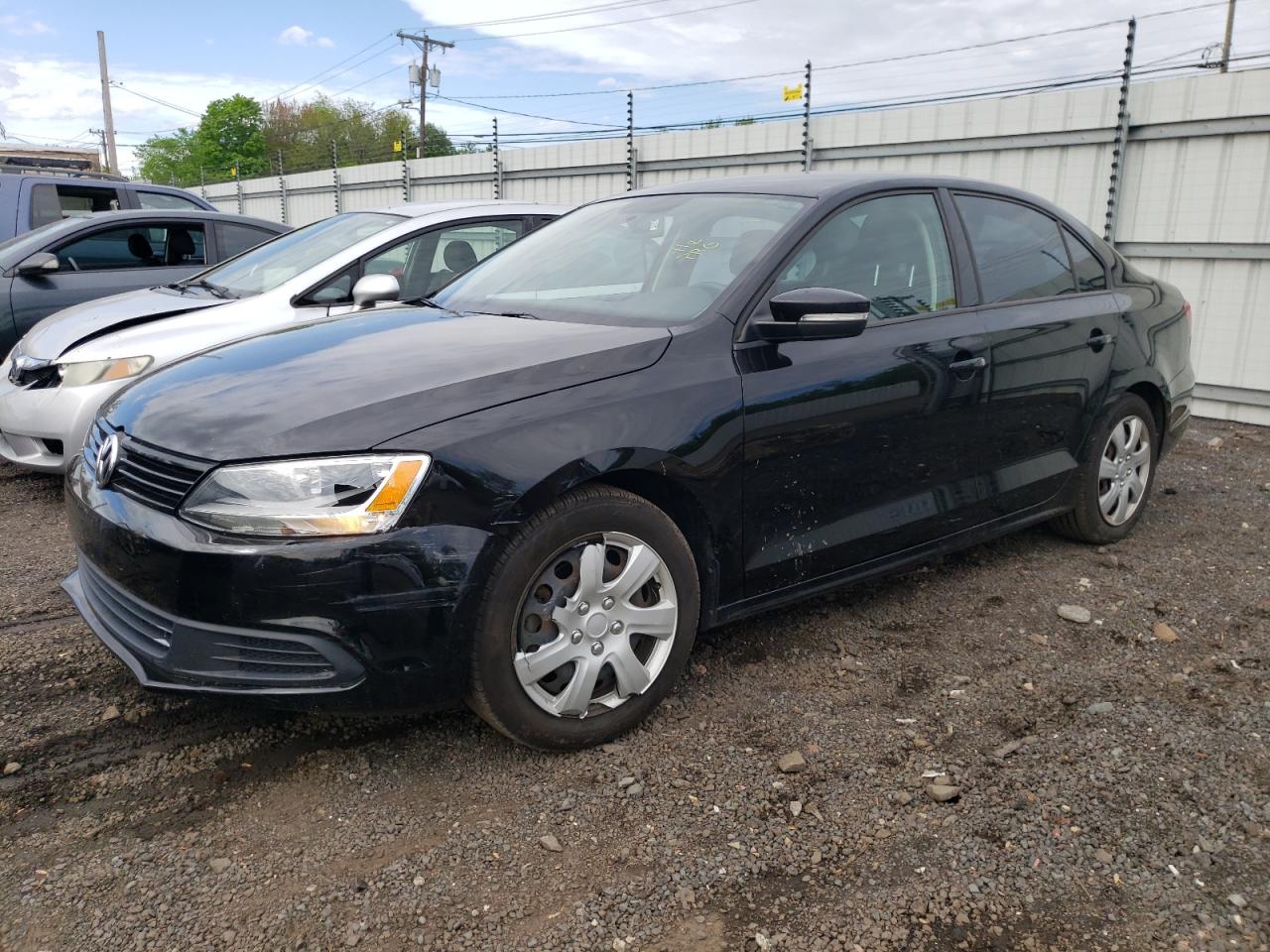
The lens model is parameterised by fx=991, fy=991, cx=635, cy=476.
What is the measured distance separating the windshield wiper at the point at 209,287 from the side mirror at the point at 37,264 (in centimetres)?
123

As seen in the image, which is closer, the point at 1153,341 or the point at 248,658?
the point at 248,658

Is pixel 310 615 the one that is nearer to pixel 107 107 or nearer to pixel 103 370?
pixel 103 370

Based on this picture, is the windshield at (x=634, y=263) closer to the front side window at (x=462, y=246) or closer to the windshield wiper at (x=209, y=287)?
the front side window at (x=462, y=246)

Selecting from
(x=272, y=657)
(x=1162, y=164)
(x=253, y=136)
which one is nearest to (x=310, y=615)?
(x=272, y=657)

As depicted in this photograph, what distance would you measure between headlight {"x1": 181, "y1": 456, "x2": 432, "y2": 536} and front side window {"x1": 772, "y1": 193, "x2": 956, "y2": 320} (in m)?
1.42

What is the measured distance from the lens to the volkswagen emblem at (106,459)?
107 inches

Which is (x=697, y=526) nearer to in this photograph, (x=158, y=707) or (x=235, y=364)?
(x=235, y=364)

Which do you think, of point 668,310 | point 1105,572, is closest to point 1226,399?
point 1105,572

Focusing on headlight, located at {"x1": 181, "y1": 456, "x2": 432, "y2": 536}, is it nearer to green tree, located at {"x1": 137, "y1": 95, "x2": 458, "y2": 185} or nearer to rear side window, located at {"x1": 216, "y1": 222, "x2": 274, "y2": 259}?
rear side window, located at {"x1": 216, "y1": 222, "x2": 274, "y2": 259}

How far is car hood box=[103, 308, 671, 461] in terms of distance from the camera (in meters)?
2.47

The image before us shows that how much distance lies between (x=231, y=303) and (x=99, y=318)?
806 millimetres

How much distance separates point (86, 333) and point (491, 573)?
12.4 ft

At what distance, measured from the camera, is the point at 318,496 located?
7.81 feet

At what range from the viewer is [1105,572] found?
4316 millimetres
